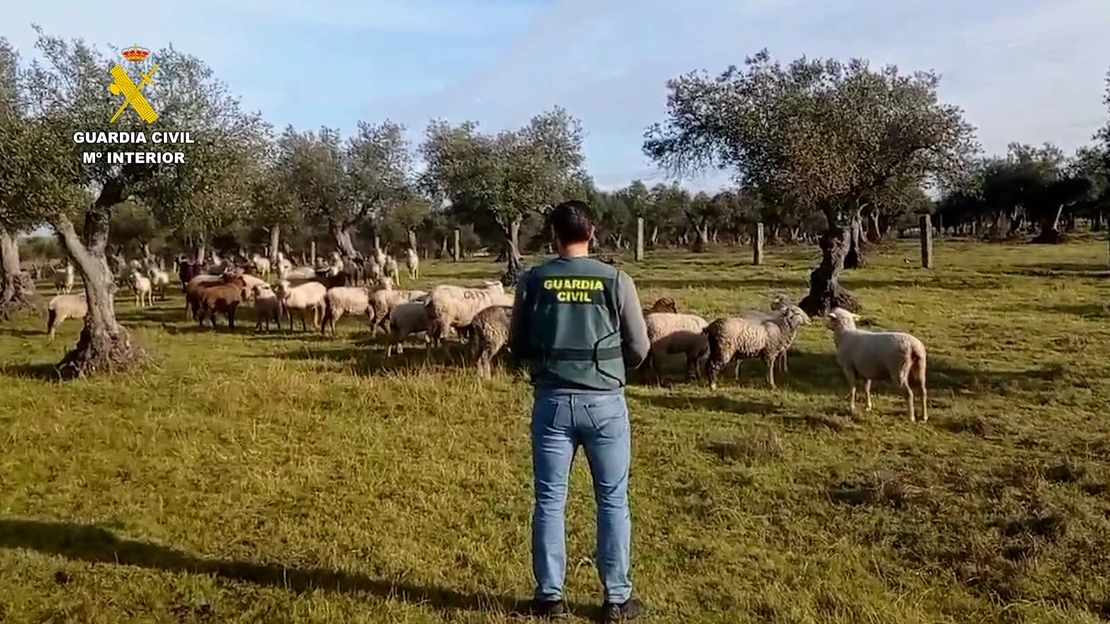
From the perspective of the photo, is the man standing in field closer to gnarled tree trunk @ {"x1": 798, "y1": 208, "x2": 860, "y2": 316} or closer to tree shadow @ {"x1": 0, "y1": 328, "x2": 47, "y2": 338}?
gnarled tree trunk @ {"x1": 798, "y1": 208, "x2": 860, "y2": 316}

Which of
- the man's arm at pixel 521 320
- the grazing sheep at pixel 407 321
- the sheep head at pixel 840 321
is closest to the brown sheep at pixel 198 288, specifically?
the grazing sheep at pixel 407 321

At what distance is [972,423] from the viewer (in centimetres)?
1111

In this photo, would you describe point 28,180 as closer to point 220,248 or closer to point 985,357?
point 985,357

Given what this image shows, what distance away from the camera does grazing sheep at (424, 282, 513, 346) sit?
59.3 ft

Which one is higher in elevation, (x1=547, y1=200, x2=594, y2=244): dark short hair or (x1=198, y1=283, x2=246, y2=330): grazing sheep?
(x1=547, y1=200, x2=594, y2=244): dark short hair

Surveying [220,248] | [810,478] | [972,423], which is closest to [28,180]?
[810,478]

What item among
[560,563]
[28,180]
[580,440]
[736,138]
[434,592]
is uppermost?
[736,138]

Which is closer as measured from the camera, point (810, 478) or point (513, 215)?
point (810, 478)

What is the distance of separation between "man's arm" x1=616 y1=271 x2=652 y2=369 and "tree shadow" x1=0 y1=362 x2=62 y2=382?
12854 millimetres

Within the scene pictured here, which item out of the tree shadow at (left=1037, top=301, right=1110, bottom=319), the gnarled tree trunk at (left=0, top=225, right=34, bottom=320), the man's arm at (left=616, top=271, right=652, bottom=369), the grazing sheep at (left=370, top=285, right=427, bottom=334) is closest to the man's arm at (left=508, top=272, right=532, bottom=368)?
the man's arm at (left=616, top=271, right=652, bottom=369)

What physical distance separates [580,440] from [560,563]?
796 mm

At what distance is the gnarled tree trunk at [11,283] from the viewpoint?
2719cm

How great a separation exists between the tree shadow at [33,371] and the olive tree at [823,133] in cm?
1582

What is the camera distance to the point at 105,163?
16344 millimetres
